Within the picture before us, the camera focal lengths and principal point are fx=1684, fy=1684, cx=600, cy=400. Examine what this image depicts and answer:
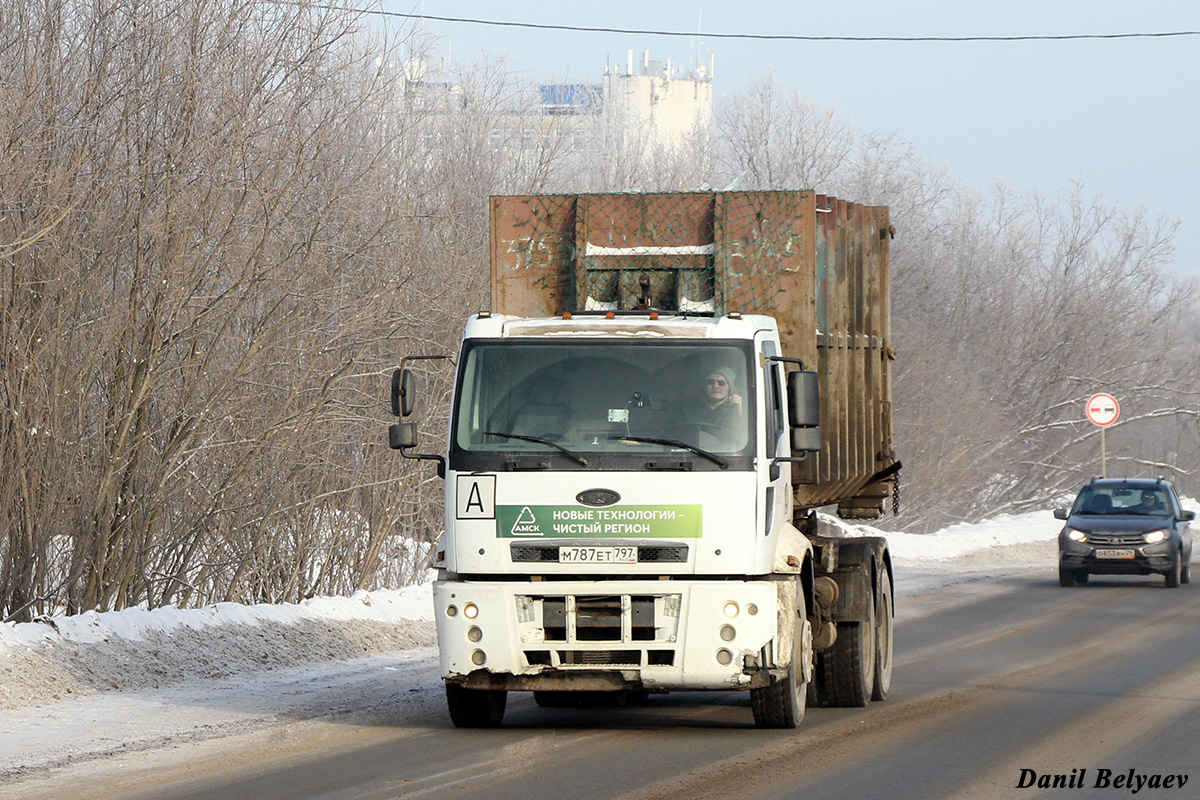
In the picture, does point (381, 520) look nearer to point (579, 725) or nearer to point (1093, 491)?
point (579, 725)

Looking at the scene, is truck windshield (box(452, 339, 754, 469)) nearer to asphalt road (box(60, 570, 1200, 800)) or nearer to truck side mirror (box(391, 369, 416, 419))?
truck side mirror (box(391, 369, 416, 419))

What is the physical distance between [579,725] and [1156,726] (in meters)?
3.68

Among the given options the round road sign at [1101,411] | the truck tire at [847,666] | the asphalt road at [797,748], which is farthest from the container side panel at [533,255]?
the round road sign at [1101,411]

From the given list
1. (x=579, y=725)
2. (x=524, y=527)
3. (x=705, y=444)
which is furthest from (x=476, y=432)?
(x=579, y=725)

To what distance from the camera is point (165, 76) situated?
14.8 metres

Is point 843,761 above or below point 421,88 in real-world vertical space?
below

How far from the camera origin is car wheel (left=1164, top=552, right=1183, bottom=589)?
981 inches

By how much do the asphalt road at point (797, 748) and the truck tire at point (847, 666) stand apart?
0.36ft

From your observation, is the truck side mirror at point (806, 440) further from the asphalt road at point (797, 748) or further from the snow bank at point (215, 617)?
the snow bank at point (215, 617)

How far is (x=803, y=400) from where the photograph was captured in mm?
10078

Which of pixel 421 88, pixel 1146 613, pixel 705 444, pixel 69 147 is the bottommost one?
pixel 1146 613

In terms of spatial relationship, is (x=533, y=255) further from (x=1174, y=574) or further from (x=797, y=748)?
(x=1174, y=574)

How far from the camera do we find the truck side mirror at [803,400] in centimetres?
1005

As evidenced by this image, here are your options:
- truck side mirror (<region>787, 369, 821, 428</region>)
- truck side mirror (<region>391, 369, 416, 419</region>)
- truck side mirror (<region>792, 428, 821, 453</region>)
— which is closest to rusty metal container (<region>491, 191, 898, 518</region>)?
truck side mirror (<region>792, 428, 821, 453</region>)
